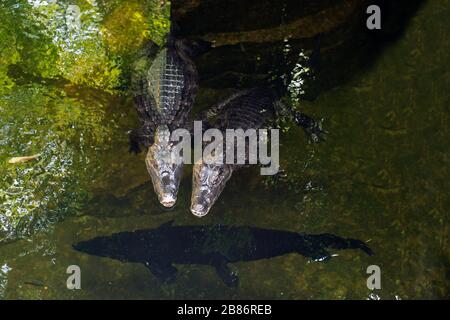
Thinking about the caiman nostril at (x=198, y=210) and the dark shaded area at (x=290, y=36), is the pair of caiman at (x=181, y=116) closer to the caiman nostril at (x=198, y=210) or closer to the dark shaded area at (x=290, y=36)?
the caiman nostril at (x=198, y=210)

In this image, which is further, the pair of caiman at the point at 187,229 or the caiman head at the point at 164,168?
the pair of caiman at the point at 187,229

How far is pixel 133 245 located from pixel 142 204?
1.28ft

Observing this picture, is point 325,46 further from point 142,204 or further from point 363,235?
point 142,204

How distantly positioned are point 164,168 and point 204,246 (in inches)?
32.7

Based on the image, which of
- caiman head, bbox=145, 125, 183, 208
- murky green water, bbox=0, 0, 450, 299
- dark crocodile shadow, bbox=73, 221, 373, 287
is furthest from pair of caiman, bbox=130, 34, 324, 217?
dark crocodile shadow, bbox=73, 221, 373, 287

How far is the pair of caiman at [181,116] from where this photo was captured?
4.13 m

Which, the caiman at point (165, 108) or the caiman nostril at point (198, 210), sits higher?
the caiman at point (165, 108)

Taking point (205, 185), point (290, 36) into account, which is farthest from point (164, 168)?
point (290, 36)

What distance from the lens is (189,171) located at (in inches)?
172

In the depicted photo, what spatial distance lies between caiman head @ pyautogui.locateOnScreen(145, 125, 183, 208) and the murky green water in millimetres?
237

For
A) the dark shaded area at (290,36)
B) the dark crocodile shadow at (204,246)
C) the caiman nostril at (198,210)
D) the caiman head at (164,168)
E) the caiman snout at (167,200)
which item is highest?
the dark shaded area at (290,36)

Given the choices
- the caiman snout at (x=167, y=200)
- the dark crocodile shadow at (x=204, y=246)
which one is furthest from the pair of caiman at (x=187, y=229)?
the caiman snout at (x=167, y=200)

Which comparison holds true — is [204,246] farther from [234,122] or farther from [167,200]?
[234,122]
